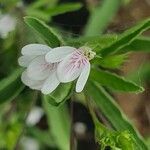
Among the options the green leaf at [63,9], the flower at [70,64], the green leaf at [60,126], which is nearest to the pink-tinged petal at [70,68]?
the flower at [70,64]

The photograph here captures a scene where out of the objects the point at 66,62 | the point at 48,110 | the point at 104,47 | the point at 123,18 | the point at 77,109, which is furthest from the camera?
the point at 123,18

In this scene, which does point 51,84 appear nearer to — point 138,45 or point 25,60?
point 25,60

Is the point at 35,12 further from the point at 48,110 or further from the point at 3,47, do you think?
the point at 48,110

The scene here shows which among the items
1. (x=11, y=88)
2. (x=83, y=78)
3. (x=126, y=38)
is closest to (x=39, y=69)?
(x=83, y=78)

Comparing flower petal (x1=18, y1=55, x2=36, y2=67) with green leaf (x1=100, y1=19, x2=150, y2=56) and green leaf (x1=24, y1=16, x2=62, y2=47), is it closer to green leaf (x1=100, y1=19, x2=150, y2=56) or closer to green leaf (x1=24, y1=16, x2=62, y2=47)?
green leaf (x1=24, y1=16, x2=62, y2=47)

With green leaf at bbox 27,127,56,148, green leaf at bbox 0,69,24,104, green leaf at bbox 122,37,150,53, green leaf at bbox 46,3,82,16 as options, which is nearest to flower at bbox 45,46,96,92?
green leaf at bbox 122,37,150,53

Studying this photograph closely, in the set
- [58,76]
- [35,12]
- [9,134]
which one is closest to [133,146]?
[58,76]
